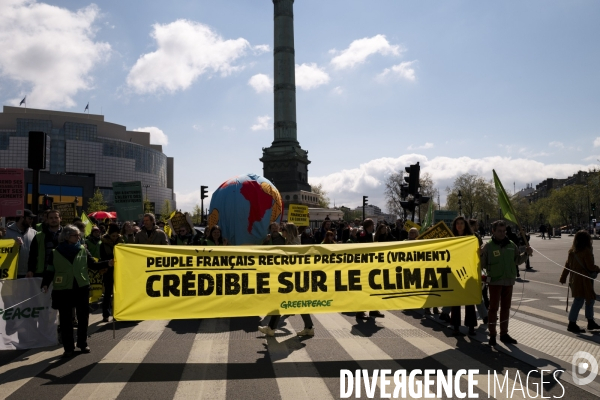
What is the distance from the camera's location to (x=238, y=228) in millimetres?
14750

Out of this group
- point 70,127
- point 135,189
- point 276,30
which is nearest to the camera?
point 135,189

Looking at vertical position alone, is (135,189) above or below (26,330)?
above

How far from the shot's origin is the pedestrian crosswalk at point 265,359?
17.2 ft

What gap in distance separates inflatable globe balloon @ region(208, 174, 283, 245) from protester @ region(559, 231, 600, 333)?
888cm

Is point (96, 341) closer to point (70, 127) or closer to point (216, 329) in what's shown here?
point (216, 329)

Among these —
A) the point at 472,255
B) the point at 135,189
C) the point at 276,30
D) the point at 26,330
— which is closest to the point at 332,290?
the point at 472,255

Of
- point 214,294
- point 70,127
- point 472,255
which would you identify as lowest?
point 214,294

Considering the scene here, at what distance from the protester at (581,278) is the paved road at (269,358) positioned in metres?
0.44

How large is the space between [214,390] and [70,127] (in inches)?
4661

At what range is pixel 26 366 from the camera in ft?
20.4

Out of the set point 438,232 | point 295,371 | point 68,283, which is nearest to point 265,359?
point 295,371

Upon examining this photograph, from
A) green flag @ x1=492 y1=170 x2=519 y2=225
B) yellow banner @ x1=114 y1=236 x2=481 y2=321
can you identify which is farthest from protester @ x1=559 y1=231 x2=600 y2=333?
yellow banner @ x1=114 y1=236 x2=481 y2=321

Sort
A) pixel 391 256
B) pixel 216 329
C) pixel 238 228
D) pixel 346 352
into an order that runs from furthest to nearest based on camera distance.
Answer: pixel 238 228, pixel 216 329, pixel 391 256, pixel 346 352

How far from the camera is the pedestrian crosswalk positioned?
5234 millimetres
